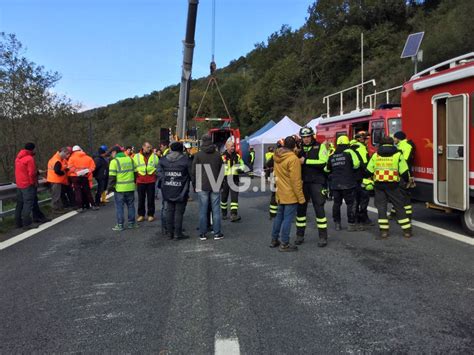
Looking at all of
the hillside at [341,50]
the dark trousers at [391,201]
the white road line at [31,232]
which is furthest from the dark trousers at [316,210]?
the hillside at [341,50]

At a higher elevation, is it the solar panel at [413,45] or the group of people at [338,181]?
the solar panel at [413,45]

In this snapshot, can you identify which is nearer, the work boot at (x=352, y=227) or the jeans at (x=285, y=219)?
the jeans at (x=285, y=219)

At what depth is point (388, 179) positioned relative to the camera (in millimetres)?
7730

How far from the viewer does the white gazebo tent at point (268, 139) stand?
994 inches

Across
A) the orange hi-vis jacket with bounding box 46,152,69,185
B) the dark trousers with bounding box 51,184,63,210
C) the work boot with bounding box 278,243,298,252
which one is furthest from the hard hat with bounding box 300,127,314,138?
the dark trousers with bounding box 51,184,63,210

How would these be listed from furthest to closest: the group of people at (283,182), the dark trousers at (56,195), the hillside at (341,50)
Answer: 1. the hillside at (341,50)
2. the dark trousers at (56,195)
3. the group of people at (283,182)

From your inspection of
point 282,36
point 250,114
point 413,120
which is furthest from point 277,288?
point 282,36

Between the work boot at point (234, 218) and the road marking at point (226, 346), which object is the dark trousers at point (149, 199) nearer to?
the work boot at point (234, 218)

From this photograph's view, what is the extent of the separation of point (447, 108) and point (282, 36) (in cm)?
6696

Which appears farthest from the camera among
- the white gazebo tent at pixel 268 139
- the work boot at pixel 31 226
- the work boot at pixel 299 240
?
the white gazebo tent at pixel 268 139

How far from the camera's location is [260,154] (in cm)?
2566

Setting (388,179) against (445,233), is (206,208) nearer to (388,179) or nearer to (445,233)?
(388,179)

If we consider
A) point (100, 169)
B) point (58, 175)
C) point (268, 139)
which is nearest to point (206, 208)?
point (58, 175)

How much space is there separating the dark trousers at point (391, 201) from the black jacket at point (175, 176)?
11.2 feet
